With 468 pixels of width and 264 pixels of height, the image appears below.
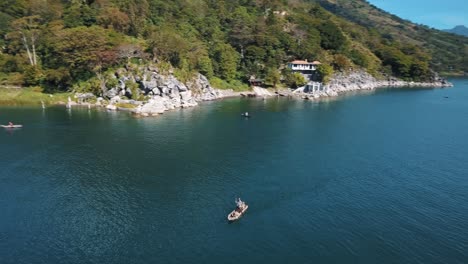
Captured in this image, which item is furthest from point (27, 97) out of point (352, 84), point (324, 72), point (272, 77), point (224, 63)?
point (352, 84)

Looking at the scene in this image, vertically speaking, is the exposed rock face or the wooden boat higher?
the exposed rock face

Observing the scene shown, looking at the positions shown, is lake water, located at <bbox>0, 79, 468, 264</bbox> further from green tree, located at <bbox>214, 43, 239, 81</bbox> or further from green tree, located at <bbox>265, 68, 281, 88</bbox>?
green tree, located at <bbox>265, 68, 281, 88</bbox>

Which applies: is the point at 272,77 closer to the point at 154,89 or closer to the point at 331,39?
the point at 154,89

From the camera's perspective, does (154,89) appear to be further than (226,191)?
Yes

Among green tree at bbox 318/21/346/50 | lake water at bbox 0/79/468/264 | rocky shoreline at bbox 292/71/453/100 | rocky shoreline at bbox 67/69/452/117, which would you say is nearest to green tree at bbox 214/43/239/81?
rocky shoreline at bbox 67/69/452/117

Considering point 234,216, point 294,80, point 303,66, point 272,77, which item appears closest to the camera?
point 234,216

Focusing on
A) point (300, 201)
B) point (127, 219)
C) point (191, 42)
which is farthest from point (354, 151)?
point (191, 42)
